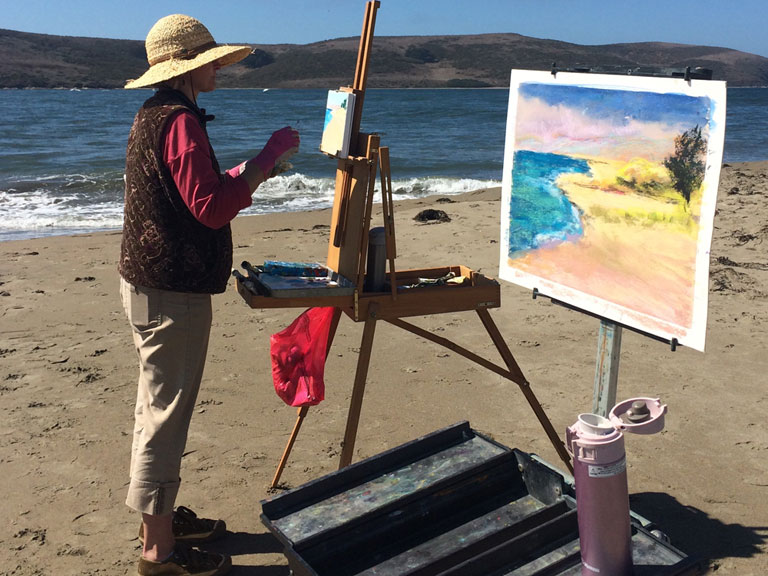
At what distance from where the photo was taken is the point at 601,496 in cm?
213

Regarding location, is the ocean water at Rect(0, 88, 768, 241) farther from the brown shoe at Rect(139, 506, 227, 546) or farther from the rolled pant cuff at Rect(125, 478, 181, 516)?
the brown shoe at Rect(139, 506, 227, 546)

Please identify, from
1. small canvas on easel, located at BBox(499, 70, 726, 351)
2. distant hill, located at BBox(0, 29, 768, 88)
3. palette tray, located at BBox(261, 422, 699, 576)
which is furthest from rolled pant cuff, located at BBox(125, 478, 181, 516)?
distant hill, located at BBox(0, 29, 768, 88)

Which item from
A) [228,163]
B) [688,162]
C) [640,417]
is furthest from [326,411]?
[228,163]

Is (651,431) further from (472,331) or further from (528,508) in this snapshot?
(472,331)

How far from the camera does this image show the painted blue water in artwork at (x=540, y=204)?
10.4ft

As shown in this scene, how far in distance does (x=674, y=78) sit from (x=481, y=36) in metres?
138

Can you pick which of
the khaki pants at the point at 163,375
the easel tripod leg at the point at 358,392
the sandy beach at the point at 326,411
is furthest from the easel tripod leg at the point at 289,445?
the khaki pants at the point at 163,375

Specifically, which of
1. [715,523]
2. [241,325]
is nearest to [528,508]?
[715,523]

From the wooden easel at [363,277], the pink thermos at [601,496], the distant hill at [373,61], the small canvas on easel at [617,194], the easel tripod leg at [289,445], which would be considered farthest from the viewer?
the distant hill at [373,61]

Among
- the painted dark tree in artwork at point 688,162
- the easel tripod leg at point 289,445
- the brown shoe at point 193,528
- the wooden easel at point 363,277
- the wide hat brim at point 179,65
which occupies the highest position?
the wide hat brim at point 179,65

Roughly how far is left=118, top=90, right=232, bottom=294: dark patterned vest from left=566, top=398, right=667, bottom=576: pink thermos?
4.12ft

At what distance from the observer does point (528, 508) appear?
2.76 metres

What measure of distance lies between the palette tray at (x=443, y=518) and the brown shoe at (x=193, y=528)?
1.95 ft

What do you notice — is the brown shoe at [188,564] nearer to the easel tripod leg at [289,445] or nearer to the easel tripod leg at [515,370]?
the easel tripod leg at [289,445]
